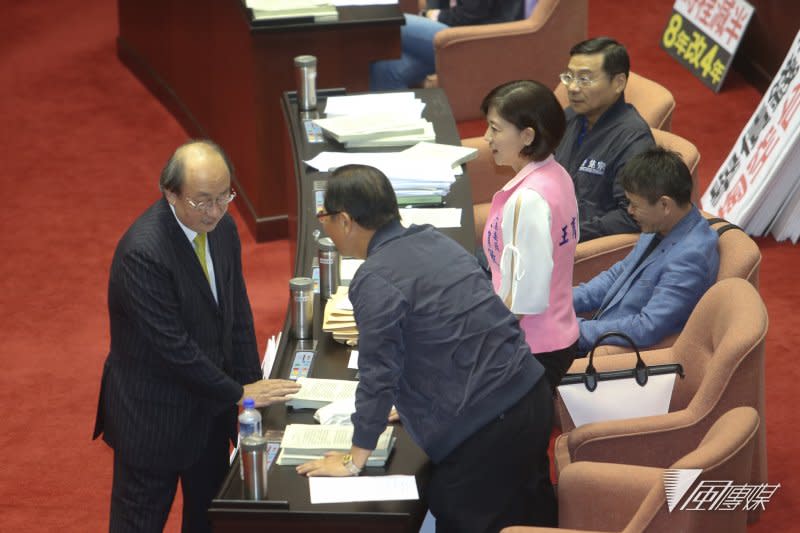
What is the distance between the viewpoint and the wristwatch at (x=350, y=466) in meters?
3.30

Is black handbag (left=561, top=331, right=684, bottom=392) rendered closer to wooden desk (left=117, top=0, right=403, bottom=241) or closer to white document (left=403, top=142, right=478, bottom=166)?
white document (left=403, top=142, right=478, bottom=166)

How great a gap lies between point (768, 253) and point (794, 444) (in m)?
1.58

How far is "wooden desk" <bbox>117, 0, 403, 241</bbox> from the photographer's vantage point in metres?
6.25

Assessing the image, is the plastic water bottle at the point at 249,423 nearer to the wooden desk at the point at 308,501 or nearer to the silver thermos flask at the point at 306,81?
the wooden desk at the point at 308,501

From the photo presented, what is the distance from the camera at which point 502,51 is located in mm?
6762

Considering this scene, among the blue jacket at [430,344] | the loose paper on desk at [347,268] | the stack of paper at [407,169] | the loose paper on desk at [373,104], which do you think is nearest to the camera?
the blue jacket at [430,344]

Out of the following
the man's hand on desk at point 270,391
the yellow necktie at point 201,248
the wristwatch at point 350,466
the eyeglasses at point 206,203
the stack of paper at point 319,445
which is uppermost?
the eyeglasses at point 206,203

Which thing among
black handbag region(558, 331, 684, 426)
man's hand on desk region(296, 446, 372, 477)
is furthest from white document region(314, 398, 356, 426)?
black handbag region(558, 331, 684, 426)

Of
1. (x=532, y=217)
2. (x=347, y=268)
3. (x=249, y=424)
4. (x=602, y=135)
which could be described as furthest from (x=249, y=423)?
(x=602, y=135)

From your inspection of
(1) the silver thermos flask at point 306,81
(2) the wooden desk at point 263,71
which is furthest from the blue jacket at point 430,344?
(2) the wooden desk at point 263,71

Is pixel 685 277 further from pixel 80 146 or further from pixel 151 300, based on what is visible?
pixel 80 146

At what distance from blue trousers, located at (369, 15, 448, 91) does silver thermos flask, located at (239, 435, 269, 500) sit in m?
3.79

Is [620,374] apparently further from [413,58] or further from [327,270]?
[413,58]

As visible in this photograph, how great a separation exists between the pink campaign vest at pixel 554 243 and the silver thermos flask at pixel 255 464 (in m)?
0.97
